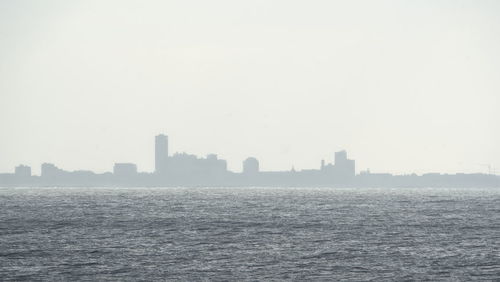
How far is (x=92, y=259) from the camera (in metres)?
72.2

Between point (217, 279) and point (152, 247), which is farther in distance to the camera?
point (152, 247)

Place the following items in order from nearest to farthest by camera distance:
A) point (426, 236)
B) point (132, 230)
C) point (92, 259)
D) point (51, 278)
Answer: point (51, 278)
point (92, 259)
point (426, 236)
point (132, 230)

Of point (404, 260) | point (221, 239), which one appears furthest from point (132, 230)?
point (404, 260)

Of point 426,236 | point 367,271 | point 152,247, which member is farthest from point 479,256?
point 152,247

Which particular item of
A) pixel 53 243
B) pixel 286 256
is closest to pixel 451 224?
pixel 286 256

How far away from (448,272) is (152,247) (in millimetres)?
30039

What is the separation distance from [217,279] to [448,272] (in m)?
18.0

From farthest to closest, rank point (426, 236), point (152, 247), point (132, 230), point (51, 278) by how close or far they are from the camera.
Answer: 1. point (132, 230)
2. point (426, 236)
3. point (152, 247)
4. point (51, 278)

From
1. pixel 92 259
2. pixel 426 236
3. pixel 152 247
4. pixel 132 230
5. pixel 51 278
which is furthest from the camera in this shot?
pixel 132 230

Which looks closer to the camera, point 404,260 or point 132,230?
point 404,260

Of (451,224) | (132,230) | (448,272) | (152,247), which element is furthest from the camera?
(451,224)

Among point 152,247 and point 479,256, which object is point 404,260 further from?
point 152,247

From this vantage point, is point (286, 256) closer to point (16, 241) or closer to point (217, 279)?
point (217, 279)

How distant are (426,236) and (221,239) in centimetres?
2409
